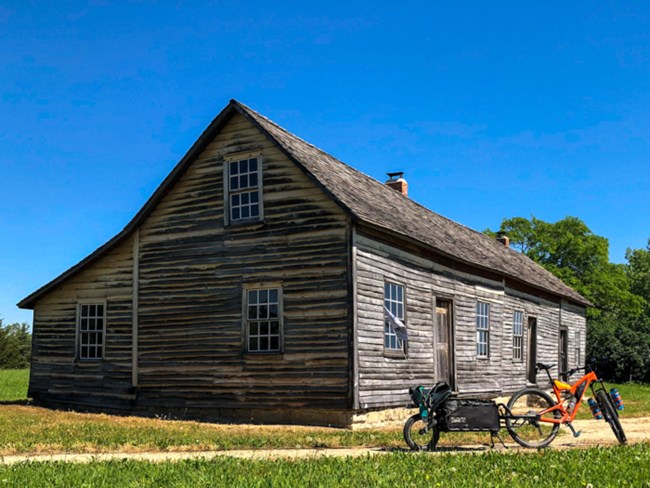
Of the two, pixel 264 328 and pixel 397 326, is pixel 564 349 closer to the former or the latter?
pixel 397 326

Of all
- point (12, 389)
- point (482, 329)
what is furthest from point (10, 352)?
point (482, 329)

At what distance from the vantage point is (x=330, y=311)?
1606 cm

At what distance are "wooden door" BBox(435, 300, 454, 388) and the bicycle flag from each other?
2.57 metres

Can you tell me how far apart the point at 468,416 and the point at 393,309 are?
682 centimetres

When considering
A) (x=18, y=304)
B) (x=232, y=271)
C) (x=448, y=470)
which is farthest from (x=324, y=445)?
(x=18, y=304)

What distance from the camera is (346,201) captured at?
16.3 meters

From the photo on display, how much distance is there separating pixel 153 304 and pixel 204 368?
234 cm

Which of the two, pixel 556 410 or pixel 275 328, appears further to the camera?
pixel 275 328

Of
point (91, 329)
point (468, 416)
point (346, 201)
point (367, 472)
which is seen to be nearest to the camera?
point (367, 472)

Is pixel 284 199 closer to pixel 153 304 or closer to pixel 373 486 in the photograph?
pixel 153 304

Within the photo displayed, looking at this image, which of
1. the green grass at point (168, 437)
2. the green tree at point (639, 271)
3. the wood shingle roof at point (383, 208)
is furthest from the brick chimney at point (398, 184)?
the green tree at point (639, 271)

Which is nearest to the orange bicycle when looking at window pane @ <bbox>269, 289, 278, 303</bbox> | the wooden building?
the wooden building

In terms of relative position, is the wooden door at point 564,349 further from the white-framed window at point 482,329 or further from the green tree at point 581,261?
the green tree at point 581,261

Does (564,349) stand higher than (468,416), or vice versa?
(564,349)
